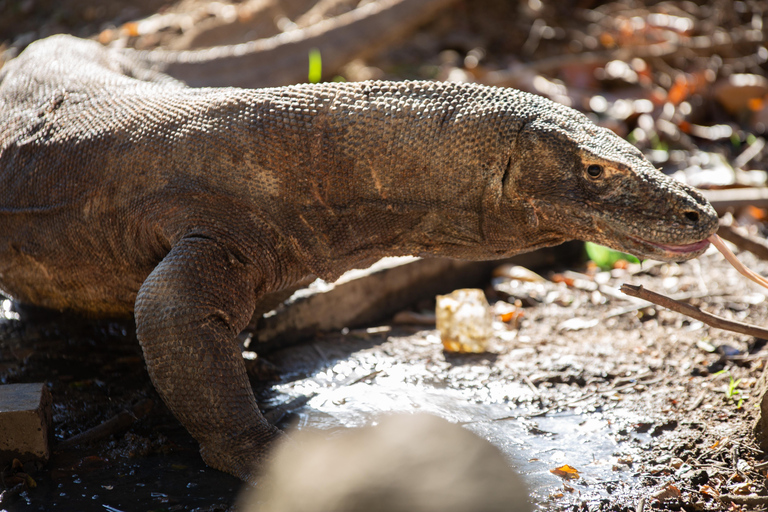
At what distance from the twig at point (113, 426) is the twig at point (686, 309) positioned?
1.92 m

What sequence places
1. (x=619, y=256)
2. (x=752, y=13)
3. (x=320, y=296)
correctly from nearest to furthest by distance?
(x=320, y=296) → (x=619, y=256) → (x=752, y=13)

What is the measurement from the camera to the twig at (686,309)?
214cm

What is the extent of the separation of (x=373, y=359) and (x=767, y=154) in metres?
5.10

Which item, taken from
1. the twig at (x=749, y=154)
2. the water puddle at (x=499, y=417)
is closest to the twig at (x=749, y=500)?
the water puddle at (x=499, y=417)

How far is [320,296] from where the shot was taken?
350cm

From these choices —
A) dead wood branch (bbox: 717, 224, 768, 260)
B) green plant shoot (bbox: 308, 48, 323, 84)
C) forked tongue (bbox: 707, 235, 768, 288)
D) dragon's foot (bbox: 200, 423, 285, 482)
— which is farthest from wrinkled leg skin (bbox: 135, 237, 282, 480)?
green plant shoot (bbox: 308, 48, 323, 84)

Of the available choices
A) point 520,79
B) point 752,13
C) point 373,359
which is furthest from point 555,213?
point 752,13

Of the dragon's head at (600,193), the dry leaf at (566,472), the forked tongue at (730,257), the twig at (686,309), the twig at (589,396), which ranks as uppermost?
the dragon's head at (600,193)

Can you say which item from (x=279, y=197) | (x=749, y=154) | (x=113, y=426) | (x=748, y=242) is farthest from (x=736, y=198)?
(x=113, y=426)

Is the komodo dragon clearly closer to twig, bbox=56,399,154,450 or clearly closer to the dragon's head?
the dragon's head

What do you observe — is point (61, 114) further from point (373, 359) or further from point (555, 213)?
point (555, 213)

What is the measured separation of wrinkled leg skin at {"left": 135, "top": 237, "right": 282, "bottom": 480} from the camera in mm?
2268

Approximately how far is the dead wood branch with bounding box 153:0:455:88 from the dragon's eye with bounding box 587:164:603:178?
342cm

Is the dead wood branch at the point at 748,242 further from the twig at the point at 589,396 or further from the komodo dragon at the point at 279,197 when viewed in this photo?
the komodo dragon at the point at 279,197
